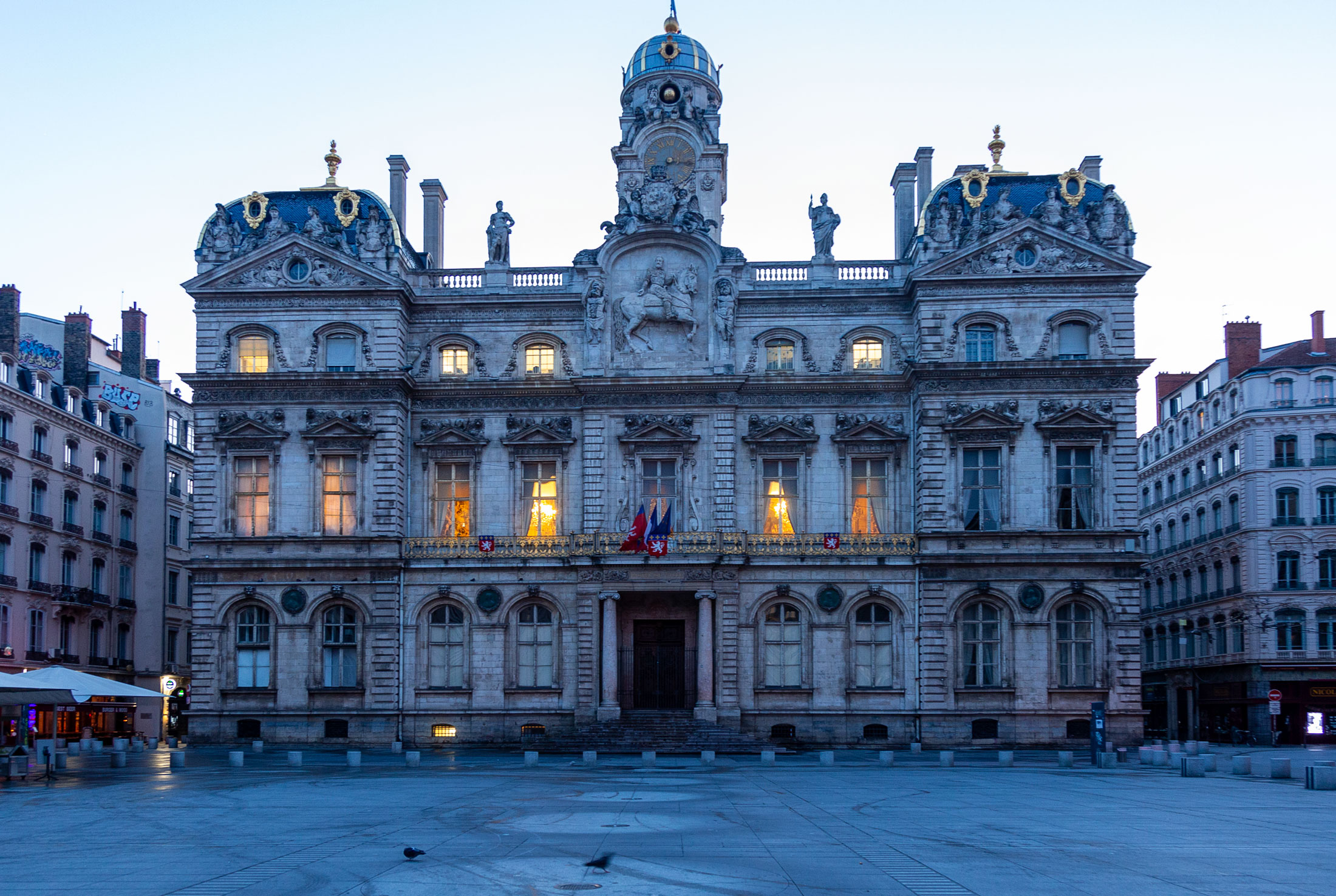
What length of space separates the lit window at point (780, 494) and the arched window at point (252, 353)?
66.9 ft

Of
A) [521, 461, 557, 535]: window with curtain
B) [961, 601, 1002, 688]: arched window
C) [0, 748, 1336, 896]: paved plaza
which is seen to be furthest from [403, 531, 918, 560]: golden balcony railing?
[0, 748, 1336, 896]: paved plaza

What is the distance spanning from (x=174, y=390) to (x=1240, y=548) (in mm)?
60975

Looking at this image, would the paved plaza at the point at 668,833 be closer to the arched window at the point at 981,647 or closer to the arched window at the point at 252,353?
the arched window at the point at 981,647

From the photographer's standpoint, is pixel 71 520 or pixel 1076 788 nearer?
pixel 1076 788

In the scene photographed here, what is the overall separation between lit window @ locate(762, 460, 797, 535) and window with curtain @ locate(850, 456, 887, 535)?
236cm

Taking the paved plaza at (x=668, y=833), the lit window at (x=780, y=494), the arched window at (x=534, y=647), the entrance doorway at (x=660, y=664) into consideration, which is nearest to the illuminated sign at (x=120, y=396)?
the arched window at (x=534, y=647)

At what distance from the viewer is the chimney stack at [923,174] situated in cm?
5844

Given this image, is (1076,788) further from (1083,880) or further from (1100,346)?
(1100,346)

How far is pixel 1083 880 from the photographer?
18.0m

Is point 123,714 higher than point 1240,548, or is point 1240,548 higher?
point 1240,548

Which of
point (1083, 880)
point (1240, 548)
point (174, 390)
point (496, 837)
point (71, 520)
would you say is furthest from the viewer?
point (174, 390)

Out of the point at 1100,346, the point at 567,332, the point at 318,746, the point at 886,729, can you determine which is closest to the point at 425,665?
the point at 318,746

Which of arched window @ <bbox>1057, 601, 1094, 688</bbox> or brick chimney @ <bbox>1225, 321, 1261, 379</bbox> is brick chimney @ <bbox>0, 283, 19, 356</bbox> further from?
brick chimney @ <bbox>1225, 321, 1261, 379</bbox>

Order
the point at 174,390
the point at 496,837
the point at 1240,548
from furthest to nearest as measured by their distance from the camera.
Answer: the point at 174,390 → the point at 1240,548 → the point at 496,837
